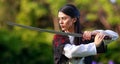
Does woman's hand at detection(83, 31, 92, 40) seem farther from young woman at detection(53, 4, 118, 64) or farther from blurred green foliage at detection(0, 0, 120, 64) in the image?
blurred green foliage at detection(0, 0, 120, 64)

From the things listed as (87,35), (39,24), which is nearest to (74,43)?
(87,35)

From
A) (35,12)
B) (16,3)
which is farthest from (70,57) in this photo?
(16,3)

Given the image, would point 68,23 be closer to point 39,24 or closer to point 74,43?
point 74,43

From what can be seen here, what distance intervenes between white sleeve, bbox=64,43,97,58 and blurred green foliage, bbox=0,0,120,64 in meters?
7.20

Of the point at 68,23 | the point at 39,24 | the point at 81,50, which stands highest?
the point at 68,23

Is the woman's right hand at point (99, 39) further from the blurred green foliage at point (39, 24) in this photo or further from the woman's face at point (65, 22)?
the blurred green foliage at point (39, 24)

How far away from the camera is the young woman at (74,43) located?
155 inches

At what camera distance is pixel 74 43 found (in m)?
4.06

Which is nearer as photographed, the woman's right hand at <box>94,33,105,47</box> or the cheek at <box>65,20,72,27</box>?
the woman's right hand at <box>94,33,105,47</box>

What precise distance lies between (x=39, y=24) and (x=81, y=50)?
37.7 ft

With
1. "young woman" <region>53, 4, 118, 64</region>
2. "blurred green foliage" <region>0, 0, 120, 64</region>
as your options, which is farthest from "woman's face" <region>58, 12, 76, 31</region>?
"blurred green foliage" <region>0, 0, 120, 64</region>

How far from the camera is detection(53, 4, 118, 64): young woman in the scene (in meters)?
3.94

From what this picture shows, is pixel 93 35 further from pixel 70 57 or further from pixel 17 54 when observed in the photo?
pixel 17 54

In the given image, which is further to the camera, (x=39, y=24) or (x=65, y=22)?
(x=39, y=24)
